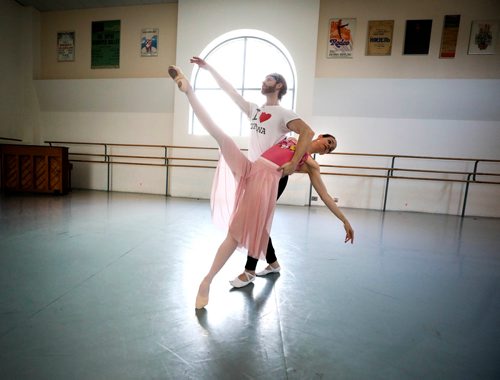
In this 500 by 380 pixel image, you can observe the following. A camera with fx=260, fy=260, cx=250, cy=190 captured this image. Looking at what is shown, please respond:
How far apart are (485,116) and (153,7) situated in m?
6.63

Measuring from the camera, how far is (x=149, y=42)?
208 inches

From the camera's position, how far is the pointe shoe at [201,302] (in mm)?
1267

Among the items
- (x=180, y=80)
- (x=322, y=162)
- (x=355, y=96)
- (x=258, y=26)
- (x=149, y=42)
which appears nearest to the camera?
(x=180, y=80)

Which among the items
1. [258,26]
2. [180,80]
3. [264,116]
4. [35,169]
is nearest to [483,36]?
[258,26]

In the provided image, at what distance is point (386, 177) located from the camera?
15.7 ft

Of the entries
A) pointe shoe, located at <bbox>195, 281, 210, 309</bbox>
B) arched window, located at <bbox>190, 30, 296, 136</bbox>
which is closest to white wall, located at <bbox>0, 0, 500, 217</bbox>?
arched window, located at <bbox>190, 30, 296, 136</bbox>

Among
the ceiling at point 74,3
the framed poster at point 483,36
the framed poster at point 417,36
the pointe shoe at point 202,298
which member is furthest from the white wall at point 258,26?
the pointe shoe at point 202,298

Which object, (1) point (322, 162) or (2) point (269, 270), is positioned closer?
(2) point (269, 270)

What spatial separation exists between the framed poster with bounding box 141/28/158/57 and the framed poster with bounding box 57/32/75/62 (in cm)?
164

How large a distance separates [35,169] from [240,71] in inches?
164

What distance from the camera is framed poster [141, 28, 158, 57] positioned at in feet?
17.2

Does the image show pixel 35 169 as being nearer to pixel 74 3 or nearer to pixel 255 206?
pixel 74 3

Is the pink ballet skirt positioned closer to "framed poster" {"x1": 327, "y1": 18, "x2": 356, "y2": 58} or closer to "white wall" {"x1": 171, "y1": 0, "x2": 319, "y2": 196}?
"white wall" {"x1": 171, "y1": 0, "x2": 319, "y2": 196}

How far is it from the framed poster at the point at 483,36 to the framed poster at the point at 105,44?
6.69m
